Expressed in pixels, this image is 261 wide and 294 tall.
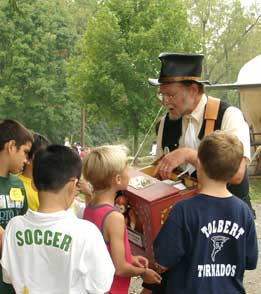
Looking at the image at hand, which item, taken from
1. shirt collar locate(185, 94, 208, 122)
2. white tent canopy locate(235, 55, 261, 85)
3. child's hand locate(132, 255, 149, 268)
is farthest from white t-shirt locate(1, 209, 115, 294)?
white tent canopy locate(235, 55, 261, 85)

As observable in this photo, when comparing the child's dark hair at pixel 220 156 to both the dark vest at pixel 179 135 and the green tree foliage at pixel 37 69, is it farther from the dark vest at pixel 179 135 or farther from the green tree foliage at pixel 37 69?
the green tree foliage at pixel 37 69

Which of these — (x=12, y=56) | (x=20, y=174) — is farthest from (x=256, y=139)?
(x=12, y=56)

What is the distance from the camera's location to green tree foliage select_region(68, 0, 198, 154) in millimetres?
24359

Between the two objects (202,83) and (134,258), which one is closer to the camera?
(134,258)

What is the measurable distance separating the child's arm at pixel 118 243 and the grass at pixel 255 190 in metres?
10.6

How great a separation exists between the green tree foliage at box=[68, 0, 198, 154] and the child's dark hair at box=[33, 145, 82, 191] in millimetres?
21699

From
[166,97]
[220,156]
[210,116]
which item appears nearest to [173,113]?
[166,97]

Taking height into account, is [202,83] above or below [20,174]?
above

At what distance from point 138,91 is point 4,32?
17.3m

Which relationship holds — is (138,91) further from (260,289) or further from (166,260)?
(166,260)

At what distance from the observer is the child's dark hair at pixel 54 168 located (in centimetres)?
250

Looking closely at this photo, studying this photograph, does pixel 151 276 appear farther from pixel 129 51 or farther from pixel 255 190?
pixel 129 51

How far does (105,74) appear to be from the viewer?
81.1ft

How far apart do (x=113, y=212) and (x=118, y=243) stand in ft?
0.53
